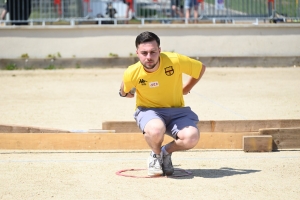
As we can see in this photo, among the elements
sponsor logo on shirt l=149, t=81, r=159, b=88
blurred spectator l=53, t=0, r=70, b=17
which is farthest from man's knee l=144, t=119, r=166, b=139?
blurred spectator l=53, t=0, r=70, b=17

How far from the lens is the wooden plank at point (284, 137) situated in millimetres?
7840

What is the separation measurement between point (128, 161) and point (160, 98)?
1.01m

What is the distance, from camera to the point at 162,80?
6.59 m

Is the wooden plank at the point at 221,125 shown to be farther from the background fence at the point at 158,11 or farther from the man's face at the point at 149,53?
the background fence at the point at 158,11

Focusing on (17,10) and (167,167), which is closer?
(167,167)

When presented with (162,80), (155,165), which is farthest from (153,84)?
(155,165)

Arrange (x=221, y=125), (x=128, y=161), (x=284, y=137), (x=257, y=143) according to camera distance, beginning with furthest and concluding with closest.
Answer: (x=221, y=125) < (x=284, y=137) < (x=257, y=143) < (x=128, y=161)

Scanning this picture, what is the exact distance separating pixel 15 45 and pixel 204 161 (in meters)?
10.8

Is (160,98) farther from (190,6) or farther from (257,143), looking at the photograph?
(190,6)

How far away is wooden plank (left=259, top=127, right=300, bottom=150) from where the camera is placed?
25.7ft

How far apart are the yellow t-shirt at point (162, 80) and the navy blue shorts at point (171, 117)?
0.08m

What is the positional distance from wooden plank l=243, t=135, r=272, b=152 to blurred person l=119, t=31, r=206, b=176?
4.01 ft

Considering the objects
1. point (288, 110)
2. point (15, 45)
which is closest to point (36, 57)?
point (15, 45)

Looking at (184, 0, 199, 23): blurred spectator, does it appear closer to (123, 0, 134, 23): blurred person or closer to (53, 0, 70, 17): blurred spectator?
(123, 0, 134, 23): blurred person
